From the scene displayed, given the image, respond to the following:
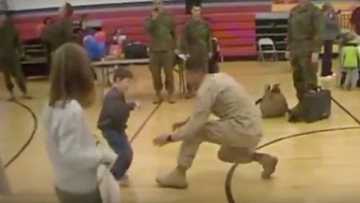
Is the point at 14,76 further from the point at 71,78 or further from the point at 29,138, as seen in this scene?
the point at 71,78

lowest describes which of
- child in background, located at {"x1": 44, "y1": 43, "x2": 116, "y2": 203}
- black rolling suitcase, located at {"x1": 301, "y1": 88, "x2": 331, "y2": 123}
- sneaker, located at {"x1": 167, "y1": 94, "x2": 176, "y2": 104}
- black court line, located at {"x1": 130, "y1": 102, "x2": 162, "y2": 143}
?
sneaker, located at {"x1": 167, "y1": 94, "x2": 176, "y2": 104}

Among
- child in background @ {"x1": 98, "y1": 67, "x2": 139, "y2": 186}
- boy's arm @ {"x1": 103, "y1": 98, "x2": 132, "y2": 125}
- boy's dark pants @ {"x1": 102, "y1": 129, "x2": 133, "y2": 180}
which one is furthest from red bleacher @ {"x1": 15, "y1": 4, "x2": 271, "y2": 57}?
boy's arm @ {"x1": 103, "y1": 98, "x2": 132, "y2": 125}

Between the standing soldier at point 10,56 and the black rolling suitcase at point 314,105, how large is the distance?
560 centimetres

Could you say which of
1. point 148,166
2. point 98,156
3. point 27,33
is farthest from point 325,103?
point 27,33

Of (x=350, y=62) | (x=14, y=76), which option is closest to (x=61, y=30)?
(x=14, y=76)

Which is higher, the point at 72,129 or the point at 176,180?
the point at 72,129

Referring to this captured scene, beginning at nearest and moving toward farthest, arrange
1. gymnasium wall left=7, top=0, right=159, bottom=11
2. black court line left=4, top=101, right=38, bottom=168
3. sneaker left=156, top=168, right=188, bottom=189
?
sneaker left=156, top=168, right=188, bottom=189, black court line left=4, top=101, right=38, bottom=168, gymnasium wall left=7, top=0, right=159, bottom=11

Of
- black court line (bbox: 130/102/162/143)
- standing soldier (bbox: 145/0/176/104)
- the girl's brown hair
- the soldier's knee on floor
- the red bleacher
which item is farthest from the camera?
the red bleacher

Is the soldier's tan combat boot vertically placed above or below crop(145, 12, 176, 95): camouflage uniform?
below

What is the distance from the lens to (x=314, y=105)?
9.38m

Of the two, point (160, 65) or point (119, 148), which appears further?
point (160, 65)

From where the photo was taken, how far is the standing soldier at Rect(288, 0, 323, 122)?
992cm

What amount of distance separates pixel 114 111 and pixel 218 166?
1.61m

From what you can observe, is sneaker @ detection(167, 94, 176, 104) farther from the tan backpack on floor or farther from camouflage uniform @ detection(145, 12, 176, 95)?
the tan backpack on floor
